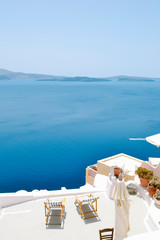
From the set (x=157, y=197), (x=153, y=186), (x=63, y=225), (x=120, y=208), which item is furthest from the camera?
(x=153, y=186)

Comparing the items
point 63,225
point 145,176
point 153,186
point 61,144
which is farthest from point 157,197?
point 61,144

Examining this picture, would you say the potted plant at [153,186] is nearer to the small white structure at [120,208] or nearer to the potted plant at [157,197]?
the potted plant at [157,197]

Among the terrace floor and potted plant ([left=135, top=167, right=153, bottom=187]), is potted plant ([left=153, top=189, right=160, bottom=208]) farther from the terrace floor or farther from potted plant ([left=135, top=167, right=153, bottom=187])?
potted plant ([left=135, top=167, right=153, bottom=187])

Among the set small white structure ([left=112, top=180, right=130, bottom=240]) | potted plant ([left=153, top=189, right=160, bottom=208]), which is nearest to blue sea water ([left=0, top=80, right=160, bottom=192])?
potted plant ([left=153, top=189, right=160, bottom=208])

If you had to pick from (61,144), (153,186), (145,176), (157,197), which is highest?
(145,176)

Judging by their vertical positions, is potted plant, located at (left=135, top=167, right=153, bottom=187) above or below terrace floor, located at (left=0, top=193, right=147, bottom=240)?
above

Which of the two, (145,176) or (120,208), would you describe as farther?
(145,176)

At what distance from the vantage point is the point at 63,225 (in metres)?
8.21

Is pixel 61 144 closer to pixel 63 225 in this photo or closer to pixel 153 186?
pixel 153 186

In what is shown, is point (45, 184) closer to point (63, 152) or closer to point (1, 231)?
point (63, 152)

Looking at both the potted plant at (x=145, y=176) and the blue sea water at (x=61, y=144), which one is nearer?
the potted plant at (x=145, y=176)

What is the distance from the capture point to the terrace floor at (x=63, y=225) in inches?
303

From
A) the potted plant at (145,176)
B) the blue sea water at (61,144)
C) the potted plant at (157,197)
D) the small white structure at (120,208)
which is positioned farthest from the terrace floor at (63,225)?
the blue sea water at (61,144)

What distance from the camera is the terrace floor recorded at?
7.69 m
